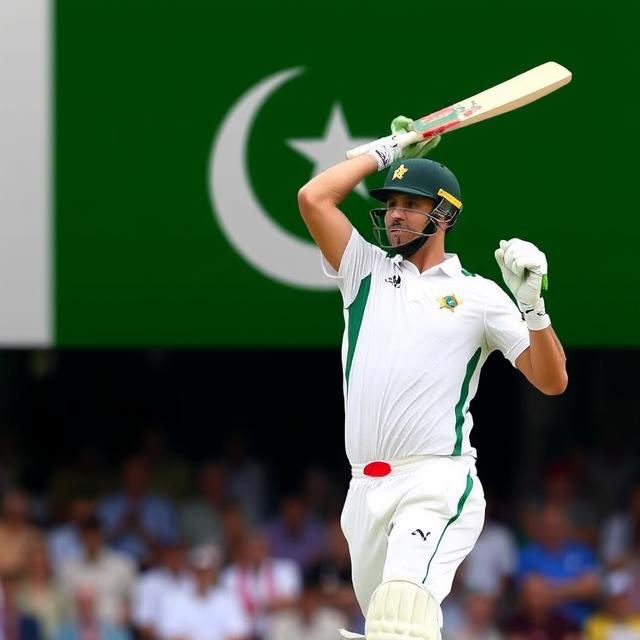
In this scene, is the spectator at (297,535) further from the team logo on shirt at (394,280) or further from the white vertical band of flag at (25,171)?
the team logo on shirt at (394,280)

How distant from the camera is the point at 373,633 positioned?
13.2 ft

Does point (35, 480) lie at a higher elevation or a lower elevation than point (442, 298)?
lower

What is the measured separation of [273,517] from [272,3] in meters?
2.71

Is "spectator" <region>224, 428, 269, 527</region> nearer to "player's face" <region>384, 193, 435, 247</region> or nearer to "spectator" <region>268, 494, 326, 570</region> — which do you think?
"spectator" <region>268, 494, 326, 570</region>

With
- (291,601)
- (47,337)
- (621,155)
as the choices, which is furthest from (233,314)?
(621,155)

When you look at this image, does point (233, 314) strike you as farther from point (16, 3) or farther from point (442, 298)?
point (442, 298)

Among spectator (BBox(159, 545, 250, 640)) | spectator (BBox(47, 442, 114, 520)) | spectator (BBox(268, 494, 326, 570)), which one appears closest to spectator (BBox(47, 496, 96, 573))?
spectator (BBox(47, 442, 114, 520))

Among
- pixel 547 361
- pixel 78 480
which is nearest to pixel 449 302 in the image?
pixel 547 361

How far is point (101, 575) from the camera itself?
7258 mm

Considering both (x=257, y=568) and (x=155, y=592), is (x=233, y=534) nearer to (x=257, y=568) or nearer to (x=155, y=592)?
(x=257, y=568)

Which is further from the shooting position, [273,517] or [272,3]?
[273,517]

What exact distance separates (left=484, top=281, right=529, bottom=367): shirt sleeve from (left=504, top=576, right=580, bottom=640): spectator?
9.68 feet

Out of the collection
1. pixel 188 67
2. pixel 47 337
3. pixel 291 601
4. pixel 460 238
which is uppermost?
pixel 188 67

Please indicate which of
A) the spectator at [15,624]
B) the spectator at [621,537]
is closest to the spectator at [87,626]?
the spectator at [15,624]
